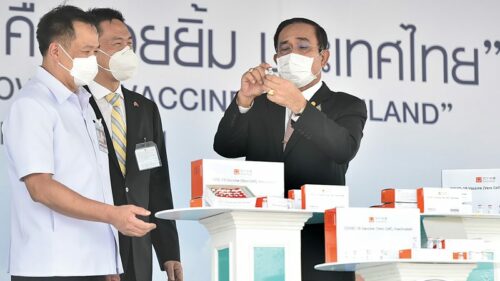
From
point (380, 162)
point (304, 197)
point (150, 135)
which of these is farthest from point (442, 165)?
point (304, 197)

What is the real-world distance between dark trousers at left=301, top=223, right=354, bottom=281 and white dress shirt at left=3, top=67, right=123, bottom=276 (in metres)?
0.82

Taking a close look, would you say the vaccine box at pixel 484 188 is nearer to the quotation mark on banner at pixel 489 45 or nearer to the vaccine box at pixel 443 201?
the vaccine box at pixel 443 201

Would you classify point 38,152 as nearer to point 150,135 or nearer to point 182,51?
point 150,135

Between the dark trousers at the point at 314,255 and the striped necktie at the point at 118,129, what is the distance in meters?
0.98

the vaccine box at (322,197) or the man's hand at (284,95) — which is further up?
the man's hand at (284,95)

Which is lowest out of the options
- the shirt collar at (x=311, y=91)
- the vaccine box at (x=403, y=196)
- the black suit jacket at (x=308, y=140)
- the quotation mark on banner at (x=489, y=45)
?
the vaccine box at (x=403, y=196)

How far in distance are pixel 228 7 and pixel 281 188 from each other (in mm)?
2148

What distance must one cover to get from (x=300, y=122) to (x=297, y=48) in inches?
27.4

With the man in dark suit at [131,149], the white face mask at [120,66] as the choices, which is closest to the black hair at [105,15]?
the man in dark suit at [131,149]

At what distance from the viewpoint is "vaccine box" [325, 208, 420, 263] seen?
3887 millimetres

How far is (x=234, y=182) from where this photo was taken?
3.98m

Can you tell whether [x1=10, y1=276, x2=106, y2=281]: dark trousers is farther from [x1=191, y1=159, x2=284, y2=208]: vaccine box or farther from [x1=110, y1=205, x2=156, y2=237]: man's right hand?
[x1=191, y1=159, x2=284, y2=208]: vaccine box

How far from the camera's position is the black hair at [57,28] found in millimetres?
3930

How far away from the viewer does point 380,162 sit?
20.6 feet
